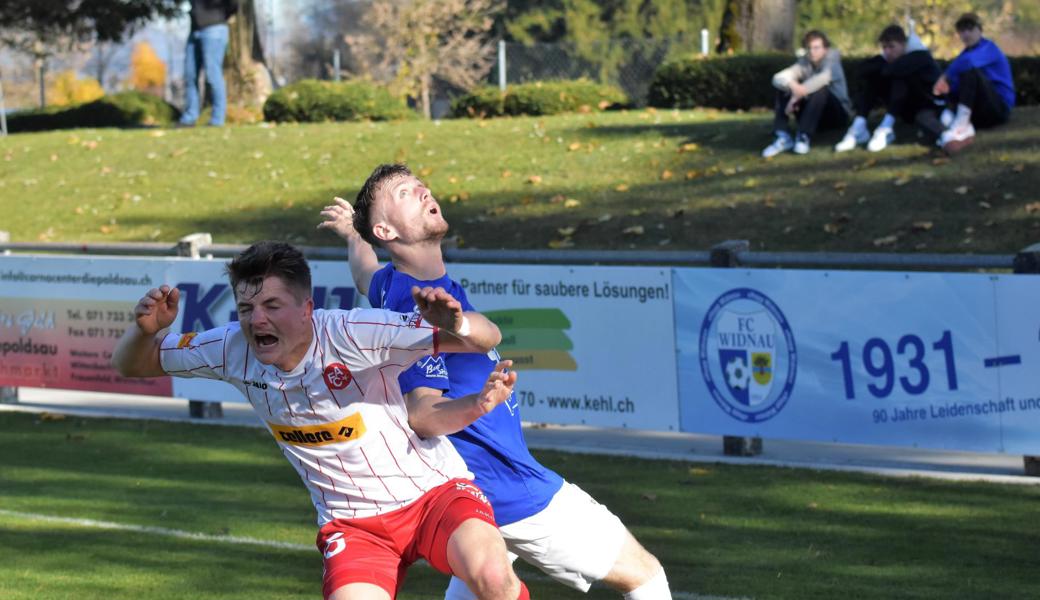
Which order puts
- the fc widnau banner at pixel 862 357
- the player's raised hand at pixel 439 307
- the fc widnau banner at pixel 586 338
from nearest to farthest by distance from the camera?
the player's raised hand at pixel 439 307 < the fc widnau banner at pixel 862 357 < the fc widnau banner at pixel 586 338

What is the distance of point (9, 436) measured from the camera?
39.0 feet

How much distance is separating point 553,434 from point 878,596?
15.3 feet

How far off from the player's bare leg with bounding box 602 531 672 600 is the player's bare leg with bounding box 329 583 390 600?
0.95 metres

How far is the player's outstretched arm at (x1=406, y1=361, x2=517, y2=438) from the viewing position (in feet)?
14.3

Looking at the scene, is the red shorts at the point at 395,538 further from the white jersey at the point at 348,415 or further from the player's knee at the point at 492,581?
the player's knee at the point at 492,581

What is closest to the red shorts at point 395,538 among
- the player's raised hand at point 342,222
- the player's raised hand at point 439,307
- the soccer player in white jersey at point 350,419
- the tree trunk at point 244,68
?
the soccer player in white jersey at point 350,419

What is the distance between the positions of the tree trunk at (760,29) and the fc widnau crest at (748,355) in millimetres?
14368

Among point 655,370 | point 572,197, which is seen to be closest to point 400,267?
point 655,370

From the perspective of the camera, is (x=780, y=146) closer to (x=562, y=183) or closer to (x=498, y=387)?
(x=562, y=183)

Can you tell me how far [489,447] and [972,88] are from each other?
11.6 m

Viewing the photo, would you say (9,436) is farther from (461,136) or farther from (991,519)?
(461,136)

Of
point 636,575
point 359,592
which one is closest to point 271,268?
point 359,592

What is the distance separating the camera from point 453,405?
15.0 ft

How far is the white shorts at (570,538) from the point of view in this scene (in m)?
5.01
